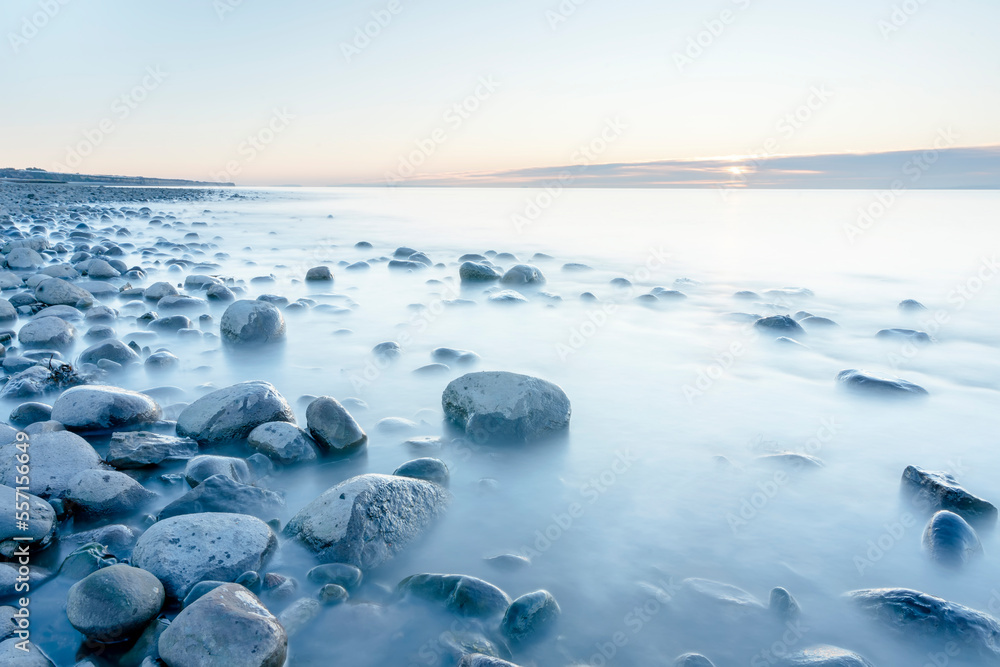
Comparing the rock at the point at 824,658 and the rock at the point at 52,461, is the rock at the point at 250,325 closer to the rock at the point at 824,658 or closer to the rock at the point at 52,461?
the rock at the point at 52,461

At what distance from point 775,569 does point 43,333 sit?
663cm

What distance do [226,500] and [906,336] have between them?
7843mm

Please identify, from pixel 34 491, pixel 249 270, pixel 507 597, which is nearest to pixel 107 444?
pixel 34 491

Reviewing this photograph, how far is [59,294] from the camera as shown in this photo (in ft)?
24.0

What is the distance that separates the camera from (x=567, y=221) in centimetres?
2841

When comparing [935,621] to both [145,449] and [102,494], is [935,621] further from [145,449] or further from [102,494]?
[145,449]

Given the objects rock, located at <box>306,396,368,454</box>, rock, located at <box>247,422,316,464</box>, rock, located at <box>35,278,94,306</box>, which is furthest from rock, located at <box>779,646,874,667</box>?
rock, located at <box>35,278,94,306</box>

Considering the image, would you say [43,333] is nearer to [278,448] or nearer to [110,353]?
[110,353]

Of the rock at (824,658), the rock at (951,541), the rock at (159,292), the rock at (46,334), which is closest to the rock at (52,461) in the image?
the rock at (46,334)

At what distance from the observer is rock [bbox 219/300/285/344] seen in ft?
19.8

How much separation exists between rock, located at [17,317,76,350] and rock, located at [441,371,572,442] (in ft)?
14.0

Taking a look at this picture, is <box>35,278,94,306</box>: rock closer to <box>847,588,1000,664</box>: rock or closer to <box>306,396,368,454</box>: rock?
<box>306,396,368,454</box>: rock

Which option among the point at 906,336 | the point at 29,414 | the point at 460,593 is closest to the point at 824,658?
the point at 460,593

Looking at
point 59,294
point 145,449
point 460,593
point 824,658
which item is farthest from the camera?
point 59,294
